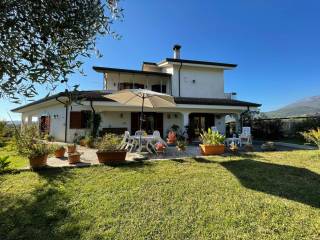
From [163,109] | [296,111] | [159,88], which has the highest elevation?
[296,111]

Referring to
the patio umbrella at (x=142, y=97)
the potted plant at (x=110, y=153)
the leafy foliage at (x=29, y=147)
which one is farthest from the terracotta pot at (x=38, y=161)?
the patio umbrella at (x=142, y=97)

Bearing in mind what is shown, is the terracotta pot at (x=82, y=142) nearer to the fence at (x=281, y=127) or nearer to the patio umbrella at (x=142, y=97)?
the patio umbrella at (x=142, y=97)

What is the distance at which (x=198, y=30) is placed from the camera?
18.9 metres

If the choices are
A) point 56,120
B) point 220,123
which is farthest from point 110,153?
point 220,123

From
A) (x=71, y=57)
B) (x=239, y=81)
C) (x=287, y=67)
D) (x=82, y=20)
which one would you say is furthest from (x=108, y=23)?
(x=287, y=67)

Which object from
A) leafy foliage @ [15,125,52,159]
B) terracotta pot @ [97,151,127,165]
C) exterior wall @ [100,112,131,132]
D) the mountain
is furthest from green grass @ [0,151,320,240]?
the mountain

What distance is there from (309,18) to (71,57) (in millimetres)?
20634

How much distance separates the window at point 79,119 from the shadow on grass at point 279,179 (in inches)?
468

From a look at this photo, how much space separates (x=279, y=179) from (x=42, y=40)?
677 cm

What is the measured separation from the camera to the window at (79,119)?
57.2 ft

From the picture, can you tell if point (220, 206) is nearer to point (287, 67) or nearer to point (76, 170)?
point (76, 170)

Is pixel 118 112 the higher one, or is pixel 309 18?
pixel 309 18

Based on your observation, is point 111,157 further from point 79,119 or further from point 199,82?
point 199,82

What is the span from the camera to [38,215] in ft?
15.6
